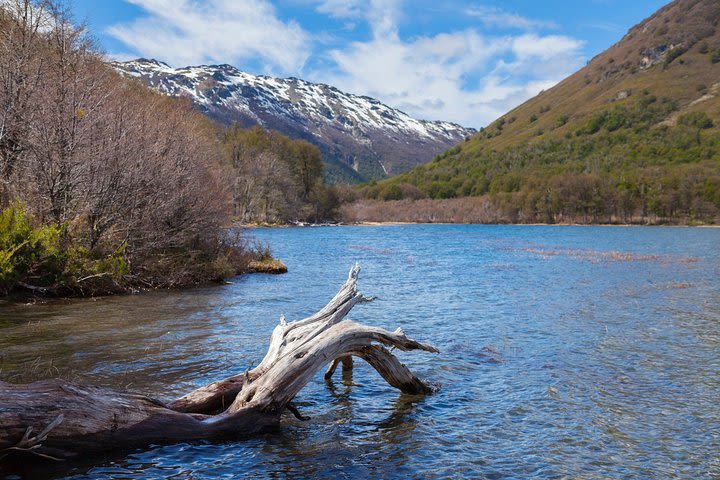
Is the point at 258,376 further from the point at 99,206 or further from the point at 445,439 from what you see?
the point at 99,206

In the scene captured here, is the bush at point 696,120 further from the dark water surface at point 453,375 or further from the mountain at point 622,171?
the dark water surface at point 453,375

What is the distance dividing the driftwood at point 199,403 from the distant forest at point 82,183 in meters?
11.9

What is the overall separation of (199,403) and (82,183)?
16.8m

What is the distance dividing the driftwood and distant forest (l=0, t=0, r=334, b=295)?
470 inches

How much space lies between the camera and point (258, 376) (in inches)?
319

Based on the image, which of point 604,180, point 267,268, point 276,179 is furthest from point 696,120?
point 267,268

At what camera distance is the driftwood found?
19.9 feet

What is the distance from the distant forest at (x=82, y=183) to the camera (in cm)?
1945

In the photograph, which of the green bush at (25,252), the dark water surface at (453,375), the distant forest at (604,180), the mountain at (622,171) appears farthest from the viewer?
the mountain at (622,171)

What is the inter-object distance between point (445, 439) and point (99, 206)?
61.7ft

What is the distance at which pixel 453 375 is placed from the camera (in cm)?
1189

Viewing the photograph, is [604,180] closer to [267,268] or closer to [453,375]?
[267,268]

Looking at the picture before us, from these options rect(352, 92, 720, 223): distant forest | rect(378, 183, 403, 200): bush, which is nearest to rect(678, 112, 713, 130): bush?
rect(352, 92, 720, 223): distant forest

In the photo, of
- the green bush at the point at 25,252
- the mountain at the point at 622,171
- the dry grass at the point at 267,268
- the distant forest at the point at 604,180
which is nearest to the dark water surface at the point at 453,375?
the green bush at the point at 25,252
